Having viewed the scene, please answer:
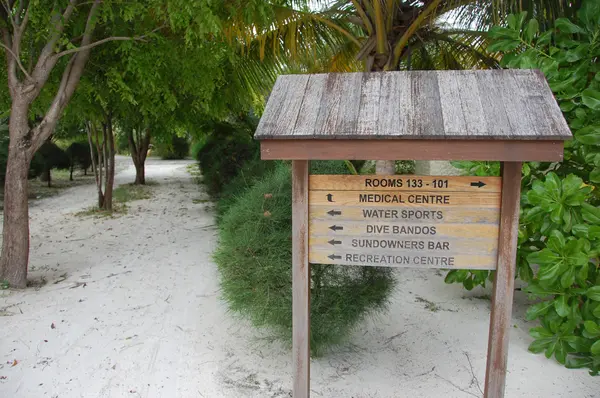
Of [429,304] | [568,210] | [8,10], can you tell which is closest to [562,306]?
[568,210]

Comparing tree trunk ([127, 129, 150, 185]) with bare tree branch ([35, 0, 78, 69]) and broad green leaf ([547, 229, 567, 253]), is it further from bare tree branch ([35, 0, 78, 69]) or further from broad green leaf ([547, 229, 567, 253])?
broad green leaf ([547, 229, 567, 253])

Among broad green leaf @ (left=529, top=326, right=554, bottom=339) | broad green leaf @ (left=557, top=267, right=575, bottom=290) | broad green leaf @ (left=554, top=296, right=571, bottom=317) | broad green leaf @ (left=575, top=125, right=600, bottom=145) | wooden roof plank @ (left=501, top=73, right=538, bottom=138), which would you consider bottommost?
broad green leaf @ (left=529, top=326, right=554, bottom=339)

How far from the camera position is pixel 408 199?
2625 millimetres

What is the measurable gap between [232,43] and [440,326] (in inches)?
190

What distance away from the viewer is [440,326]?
4.79 meters

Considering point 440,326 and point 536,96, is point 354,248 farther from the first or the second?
point 440,326

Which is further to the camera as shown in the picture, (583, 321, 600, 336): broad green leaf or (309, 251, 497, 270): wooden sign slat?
(583, 321, 600, 336): broad green leaf

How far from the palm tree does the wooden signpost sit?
228 centimetres

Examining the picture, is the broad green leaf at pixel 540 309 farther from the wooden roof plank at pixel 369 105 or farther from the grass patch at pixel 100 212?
the grass patch at pixel 100 212

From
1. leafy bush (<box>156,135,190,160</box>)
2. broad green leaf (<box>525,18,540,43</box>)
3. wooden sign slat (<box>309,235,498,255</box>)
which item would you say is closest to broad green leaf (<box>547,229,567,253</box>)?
wooden sign slat (<box>309,235,498,255</box>)

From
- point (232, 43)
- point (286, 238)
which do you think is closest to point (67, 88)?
point (232, 43)

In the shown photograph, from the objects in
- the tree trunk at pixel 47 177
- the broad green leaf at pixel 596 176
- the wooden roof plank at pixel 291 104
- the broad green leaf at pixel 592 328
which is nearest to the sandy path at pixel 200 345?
the broad green leaf at pixel 592 328

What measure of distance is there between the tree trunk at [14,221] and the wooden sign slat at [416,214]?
177 inches

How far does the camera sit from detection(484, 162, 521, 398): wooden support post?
255 centimetres
